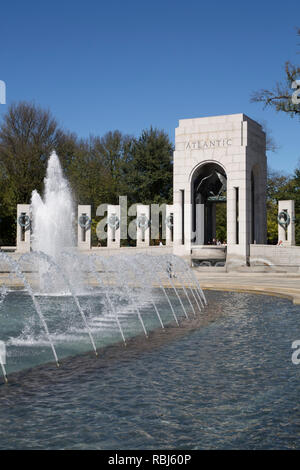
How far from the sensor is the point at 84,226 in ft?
111

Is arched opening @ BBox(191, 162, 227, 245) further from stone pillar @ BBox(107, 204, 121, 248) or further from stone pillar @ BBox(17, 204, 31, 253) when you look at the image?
stone pillar @ BBox(17, 204, 31, 253)

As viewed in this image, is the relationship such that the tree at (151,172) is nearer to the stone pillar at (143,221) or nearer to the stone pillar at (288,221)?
the stone pillar at (143,221)

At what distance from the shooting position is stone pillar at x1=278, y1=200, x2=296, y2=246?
30.3 metres

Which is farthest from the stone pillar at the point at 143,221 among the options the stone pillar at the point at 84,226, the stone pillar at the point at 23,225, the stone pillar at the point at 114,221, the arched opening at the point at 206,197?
the stone pillar at the point at 23,225

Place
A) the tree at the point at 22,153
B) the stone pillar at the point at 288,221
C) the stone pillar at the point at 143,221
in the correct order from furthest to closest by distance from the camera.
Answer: the tree at the point at 22,153
the stone pillar at the point at 143,221
the stone pillar at the point at 288,221

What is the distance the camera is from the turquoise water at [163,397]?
4625 mm

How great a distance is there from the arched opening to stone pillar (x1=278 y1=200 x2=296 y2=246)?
11.5ft

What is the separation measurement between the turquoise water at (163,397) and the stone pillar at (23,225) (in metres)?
26.5

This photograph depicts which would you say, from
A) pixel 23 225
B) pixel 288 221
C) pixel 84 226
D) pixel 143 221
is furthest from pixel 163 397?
pixel 23 225

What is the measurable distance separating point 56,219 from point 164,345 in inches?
604

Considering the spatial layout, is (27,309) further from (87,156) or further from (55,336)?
(87,156)

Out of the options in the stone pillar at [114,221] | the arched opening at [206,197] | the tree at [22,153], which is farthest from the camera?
the tree at [22,153]
